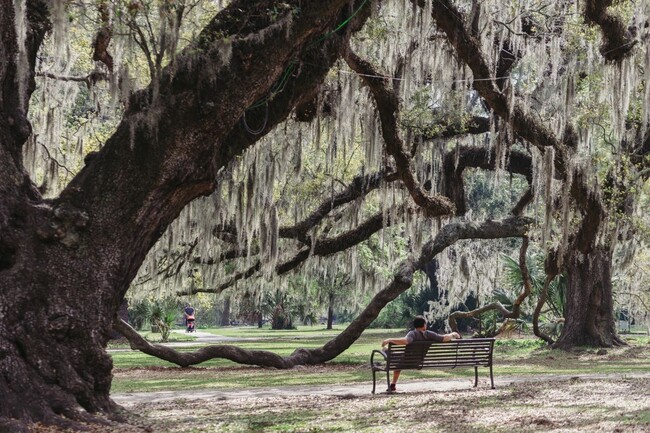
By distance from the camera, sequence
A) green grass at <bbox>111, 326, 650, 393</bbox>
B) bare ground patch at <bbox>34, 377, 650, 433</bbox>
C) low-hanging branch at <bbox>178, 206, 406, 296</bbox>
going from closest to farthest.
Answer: bare ground patch at <bbox>34, 377, 650, 433</bbox>
green grass at <bbox>111, 326, 650, 393</bbox>
low-hanging branch at <bbox>178, 206, 406, 296</bbox>

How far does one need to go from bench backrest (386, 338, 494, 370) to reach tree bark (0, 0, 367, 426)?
3249 mm

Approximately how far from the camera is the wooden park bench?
9164 millimetres

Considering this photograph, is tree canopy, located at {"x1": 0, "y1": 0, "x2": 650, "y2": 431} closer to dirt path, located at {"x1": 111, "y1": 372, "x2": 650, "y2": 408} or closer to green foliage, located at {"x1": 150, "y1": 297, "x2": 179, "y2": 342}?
dirt path, located at {"x1": 111, "y1": 372, "x2": 650, "y2": 408}

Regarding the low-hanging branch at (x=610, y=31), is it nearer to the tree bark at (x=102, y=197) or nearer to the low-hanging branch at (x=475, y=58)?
the low-hanging branch at (x=475, y=58)

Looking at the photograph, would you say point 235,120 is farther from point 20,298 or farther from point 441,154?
point 441,154

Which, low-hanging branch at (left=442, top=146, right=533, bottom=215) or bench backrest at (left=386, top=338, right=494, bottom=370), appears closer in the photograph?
bench backrest at (left=386, top=338, right=494, bottom=370)

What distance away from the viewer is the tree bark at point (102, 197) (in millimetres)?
6258

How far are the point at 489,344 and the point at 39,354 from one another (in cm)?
559

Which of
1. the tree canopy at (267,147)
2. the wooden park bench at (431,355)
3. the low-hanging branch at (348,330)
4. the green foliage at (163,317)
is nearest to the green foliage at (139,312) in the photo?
the green foliage at (163,317)

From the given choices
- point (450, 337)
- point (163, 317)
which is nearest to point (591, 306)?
point (450, 337)

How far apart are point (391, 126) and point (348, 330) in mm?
5673

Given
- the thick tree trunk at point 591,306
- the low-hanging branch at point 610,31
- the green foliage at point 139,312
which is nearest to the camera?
the low-hanging branch at point 610,31

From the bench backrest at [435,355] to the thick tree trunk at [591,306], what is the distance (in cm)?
839

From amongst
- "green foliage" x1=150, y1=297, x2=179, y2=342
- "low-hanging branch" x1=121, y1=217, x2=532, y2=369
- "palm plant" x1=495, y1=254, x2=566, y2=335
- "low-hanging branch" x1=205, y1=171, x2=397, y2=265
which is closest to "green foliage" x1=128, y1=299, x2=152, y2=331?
"green foliage" x1=150, y1=297, x2=179, y2=342
